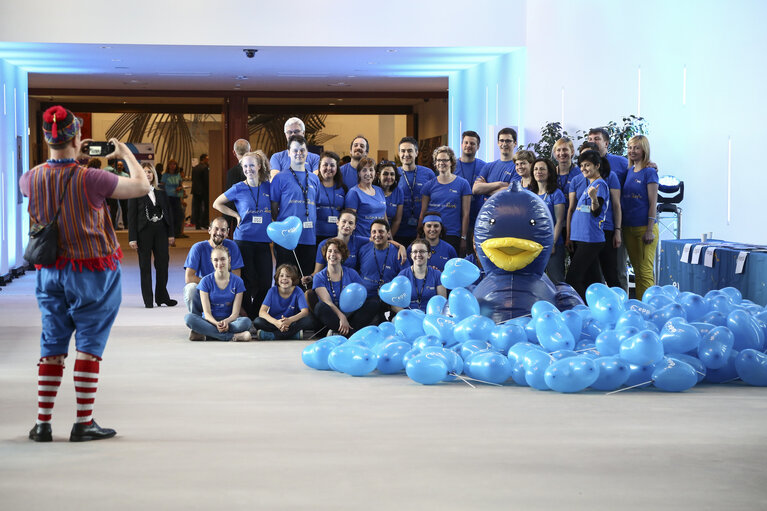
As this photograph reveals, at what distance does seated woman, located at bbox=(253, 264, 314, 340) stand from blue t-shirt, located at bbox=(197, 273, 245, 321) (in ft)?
0.70

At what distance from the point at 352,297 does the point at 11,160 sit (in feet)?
22.9

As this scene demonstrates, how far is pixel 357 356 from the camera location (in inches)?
204

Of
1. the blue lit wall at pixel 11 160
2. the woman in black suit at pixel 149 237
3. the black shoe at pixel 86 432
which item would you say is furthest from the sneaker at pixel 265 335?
the blue lit wall at pixel 11 160

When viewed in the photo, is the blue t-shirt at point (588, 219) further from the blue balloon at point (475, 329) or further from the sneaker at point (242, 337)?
the sneaker at point (242, 337)

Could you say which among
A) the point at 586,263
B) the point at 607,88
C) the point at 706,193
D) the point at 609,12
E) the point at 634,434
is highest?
the point at 609,12

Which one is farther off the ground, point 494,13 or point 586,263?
point 494,13

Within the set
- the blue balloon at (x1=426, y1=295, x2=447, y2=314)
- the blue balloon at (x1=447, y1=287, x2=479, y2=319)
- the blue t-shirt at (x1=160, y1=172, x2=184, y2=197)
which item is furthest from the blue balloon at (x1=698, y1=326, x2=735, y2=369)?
the blue t-shirt at (x1=160, y1=172, x2=184, y2=197)

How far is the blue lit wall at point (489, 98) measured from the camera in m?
10.1

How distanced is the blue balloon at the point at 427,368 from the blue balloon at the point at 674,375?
110cm

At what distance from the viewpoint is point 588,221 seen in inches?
279

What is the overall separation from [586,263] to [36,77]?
1072 cm

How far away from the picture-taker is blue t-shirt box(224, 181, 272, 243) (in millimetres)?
7074

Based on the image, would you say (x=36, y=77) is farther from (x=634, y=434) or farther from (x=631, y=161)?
(x=634, y=434)

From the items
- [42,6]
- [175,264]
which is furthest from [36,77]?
[42,6]
